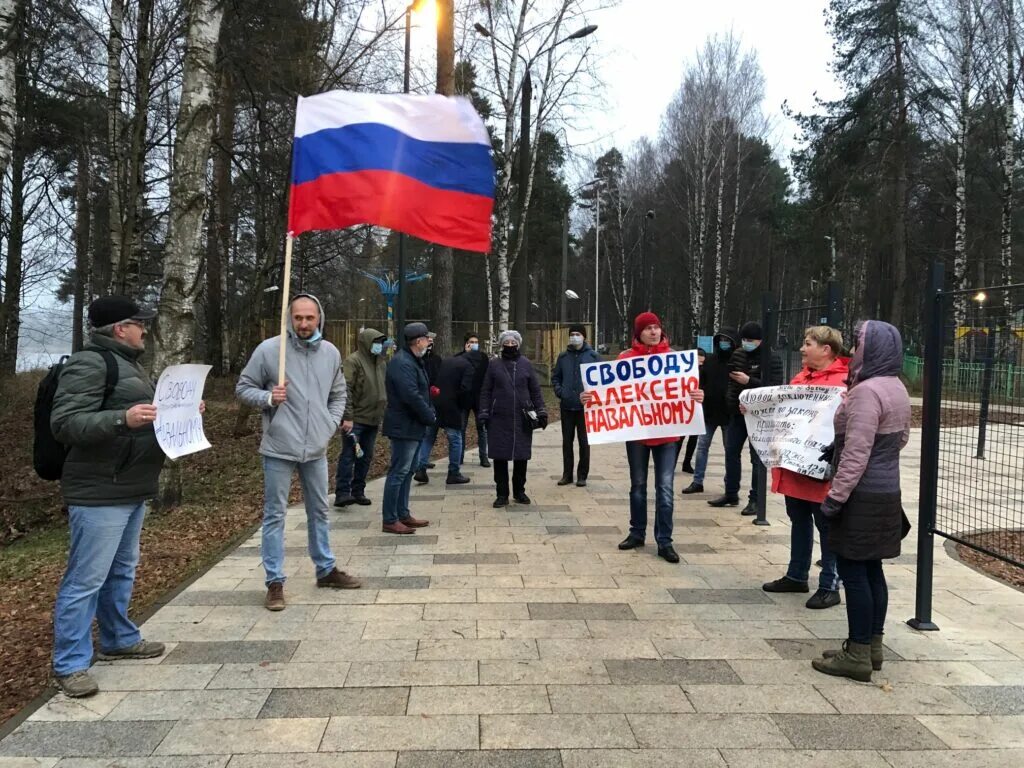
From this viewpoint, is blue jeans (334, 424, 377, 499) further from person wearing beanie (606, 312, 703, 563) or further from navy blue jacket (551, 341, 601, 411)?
person wearing beanie (606, 312, 703, 563)

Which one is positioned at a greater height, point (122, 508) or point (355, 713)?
point (122, 508)

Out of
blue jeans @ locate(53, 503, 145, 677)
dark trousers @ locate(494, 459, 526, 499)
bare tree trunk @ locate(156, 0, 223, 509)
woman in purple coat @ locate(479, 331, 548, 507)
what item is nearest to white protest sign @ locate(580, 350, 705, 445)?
woman in purple coat @ locate(479, 331, 548, 507)

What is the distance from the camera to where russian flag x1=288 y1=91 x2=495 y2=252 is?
4.77m

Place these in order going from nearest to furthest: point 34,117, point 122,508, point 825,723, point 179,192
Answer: point 825,723, point 122,508, point 179,192, point 34,117

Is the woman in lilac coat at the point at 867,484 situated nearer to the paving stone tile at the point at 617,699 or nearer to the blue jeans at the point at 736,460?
the paving stone tile at the point at 617,699

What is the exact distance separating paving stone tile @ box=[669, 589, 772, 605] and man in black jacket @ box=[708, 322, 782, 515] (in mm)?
2133

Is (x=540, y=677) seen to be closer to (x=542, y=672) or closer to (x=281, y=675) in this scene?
(x=542, y=672)

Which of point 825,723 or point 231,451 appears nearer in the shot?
point 825,723

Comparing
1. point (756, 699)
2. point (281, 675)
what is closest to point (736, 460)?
point (756, 699)

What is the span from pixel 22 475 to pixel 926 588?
37.8 ft

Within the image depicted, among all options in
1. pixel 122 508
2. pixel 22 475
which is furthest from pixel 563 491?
pixel 22 475

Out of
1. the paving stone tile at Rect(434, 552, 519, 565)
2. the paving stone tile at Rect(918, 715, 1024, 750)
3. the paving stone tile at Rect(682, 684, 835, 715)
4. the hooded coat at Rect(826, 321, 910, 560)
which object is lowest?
the paving stone tile at Rect(434, 552, 519, 565)

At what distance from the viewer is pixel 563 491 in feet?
28.4

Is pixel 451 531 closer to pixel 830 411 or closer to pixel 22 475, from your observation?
pixel 830 411
